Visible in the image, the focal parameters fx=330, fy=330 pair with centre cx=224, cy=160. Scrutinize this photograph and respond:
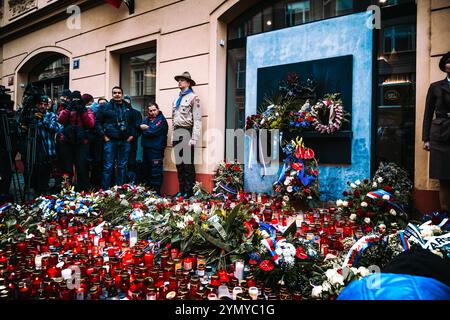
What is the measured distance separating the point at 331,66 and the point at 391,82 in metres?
0.97

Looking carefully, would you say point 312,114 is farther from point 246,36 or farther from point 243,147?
point 246,36

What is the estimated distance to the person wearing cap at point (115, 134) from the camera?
251 inches

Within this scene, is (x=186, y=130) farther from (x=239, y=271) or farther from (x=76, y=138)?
(x=239, y=271)

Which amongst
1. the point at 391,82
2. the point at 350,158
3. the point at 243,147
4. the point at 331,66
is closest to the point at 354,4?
the point at 331,66

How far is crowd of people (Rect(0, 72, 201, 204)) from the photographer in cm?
617

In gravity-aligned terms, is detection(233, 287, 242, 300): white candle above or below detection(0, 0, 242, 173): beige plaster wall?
below

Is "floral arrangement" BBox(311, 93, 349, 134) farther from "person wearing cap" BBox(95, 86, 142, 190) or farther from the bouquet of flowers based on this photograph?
"person wearing cap" BBox(95, 86, 142, 190)

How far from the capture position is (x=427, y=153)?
454 cm

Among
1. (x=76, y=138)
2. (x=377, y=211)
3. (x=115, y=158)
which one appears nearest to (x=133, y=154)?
(x=115, y=158)

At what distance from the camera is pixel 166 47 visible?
7.41 meters

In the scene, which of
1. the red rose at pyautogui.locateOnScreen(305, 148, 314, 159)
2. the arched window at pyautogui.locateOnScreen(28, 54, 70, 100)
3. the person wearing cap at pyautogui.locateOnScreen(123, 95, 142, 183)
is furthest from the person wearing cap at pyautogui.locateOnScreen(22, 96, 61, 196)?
the arched window at pyautogui.locateOnScreen(28, 54, 70, 100)

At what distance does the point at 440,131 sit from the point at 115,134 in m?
5.29

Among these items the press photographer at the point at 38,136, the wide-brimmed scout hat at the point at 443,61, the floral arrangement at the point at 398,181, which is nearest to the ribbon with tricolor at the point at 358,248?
the floral arrangement at the point at 398,181

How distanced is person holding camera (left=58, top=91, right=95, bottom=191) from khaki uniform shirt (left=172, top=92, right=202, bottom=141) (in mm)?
1656
